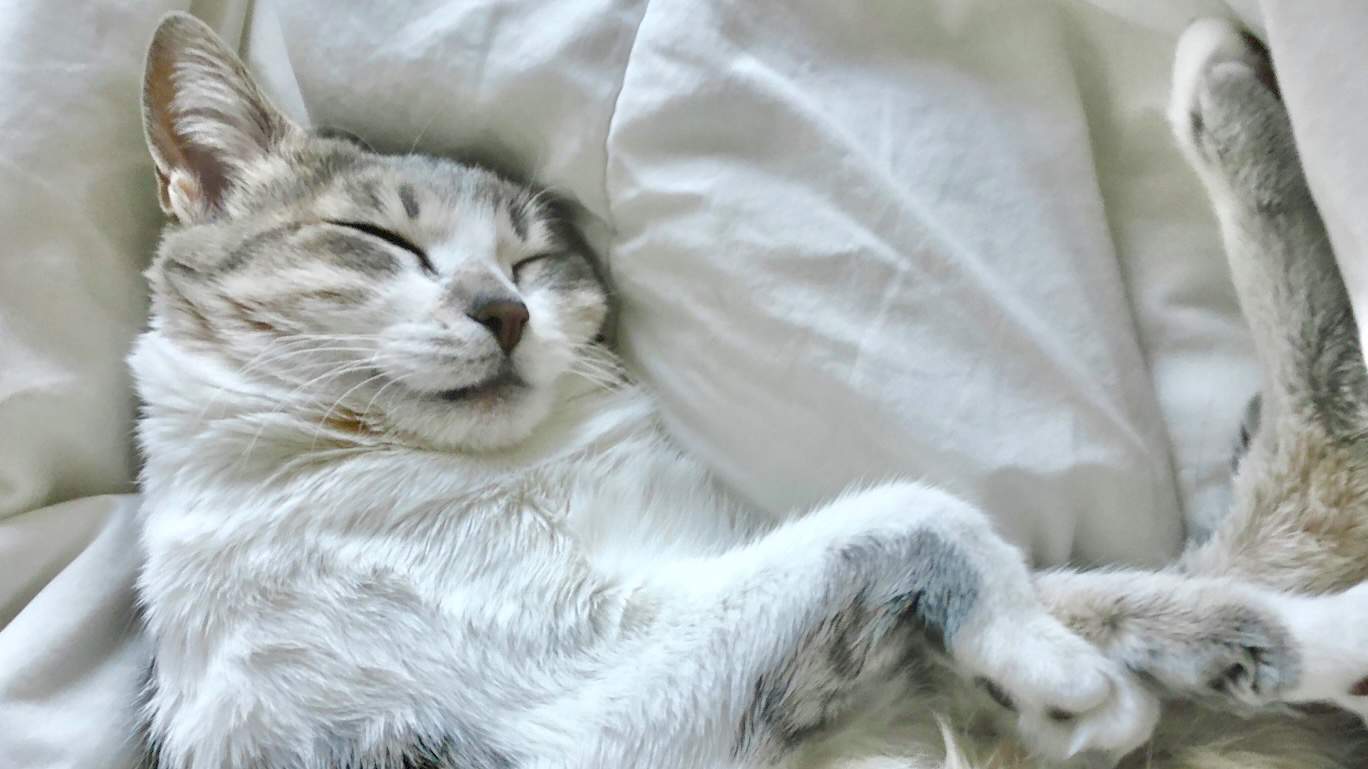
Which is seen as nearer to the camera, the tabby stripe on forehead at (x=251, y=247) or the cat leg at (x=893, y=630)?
the cat leg at (x=893, y=630)

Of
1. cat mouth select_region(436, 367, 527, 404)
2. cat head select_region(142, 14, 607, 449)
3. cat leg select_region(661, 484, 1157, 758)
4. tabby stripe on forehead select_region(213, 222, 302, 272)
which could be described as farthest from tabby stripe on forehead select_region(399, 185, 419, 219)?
cat leg select_region(661, 484, 1157, 758)

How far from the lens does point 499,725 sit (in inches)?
35.3

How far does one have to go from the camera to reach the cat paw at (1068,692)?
0.84 m

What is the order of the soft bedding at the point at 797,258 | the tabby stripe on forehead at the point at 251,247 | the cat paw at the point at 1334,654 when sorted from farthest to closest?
the tabby stripe on forehead at the point at 251,247, the soft bedding at the point at 797,258, the cat paw at the point at 1334,654

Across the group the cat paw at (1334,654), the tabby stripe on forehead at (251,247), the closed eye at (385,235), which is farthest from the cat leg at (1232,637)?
the tabby stripe on forehead at (251,247)

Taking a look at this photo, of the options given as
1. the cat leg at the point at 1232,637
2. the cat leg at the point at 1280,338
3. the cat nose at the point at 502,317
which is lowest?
the cat nose at the point at 502,317

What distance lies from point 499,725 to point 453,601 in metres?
0.12

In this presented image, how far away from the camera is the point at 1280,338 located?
2.97ft

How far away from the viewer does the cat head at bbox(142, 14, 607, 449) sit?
1009mm

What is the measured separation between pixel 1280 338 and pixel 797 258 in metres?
0.44

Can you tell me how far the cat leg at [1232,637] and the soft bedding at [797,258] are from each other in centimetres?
9

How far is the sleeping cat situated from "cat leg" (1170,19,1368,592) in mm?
13

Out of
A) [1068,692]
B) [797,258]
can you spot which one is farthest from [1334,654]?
[797,258]

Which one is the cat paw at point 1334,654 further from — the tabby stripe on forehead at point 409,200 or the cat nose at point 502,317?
the tabby stripe on forehead at point 409,200
